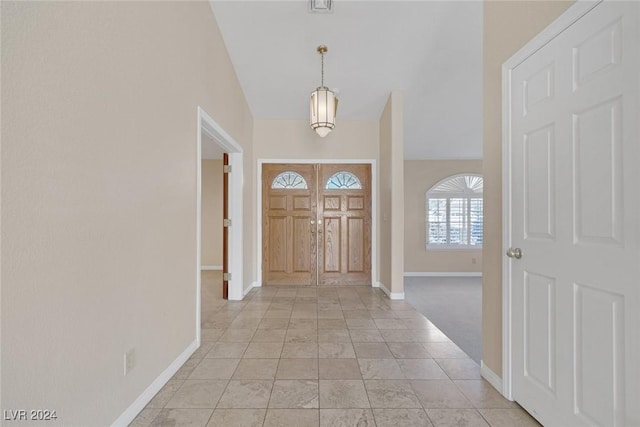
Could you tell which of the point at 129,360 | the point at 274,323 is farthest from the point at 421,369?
the point at 129,360

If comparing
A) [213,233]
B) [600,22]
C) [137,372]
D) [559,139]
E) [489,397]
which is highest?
[600,22]

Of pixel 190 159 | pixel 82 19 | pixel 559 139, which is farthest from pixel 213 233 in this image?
pixel 559 139

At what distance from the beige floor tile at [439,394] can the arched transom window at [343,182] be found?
3.56 m

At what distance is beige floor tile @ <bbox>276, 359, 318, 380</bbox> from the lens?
2115 millimetres

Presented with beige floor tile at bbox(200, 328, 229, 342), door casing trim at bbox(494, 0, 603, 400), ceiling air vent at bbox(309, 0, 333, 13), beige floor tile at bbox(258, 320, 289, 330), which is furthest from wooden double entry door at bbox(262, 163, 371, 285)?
door casing trim at bbox(494, 0, 603, 400)

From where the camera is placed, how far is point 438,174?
6.77 meters

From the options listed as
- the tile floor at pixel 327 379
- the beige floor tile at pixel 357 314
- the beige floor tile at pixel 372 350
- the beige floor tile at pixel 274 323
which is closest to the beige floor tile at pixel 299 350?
the tile floor at pixel 327 379

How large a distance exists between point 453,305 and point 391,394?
286 cm

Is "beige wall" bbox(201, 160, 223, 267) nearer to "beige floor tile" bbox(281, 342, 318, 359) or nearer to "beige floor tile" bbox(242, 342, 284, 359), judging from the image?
"beige floor tile" bbox(242, 342, 284, 359)

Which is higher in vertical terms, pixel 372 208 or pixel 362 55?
pixel 362 55

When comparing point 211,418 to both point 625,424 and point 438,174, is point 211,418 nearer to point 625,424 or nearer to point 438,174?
point 625,424

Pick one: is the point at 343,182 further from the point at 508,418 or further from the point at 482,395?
the point at 508,418

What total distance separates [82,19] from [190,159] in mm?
1244

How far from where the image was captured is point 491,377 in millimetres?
2029
